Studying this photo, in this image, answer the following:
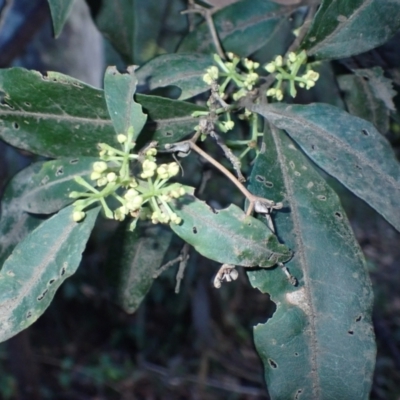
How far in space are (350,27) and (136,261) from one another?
53 centimetres

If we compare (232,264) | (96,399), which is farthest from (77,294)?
(232,264)

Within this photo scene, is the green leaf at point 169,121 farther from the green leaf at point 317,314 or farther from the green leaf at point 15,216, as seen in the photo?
the green leaf at point 15,216

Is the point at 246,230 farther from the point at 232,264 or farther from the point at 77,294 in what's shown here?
the point at 77,294

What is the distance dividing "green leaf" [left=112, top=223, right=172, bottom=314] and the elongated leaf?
23cm

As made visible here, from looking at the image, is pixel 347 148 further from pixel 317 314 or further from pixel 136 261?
pixel 136 261

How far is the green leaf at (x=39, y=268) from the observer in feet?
2.24

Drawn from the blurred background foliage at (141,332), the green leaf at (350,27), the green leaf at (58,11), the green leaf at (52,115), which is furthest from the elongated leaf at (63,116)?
the blurred background foliage at (141,332)

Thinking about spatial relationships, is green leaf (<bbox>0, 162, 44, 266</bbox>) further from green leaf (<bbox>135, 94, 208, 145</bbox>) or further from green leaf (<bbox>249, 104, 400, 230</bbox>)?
green leaf (<bbox>249, 104, 400, 230</bbox>)

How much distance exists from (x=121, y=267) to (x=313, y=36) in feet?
1.67

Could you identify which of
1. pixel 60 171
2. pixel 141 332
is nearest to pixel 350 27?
pixel 60 171

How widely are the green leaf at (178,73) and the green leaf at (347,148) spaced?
4.7 inches

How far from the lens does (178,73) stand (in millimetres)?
859

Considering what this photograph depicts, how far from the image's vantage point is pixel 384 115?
1.05 meters

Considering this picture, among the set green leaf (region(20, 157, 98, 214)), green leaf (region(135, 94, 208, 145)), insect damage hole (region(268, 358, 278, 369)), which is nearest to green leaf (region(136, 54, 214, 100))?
green leaf (region(135, 94, 208, 145))
